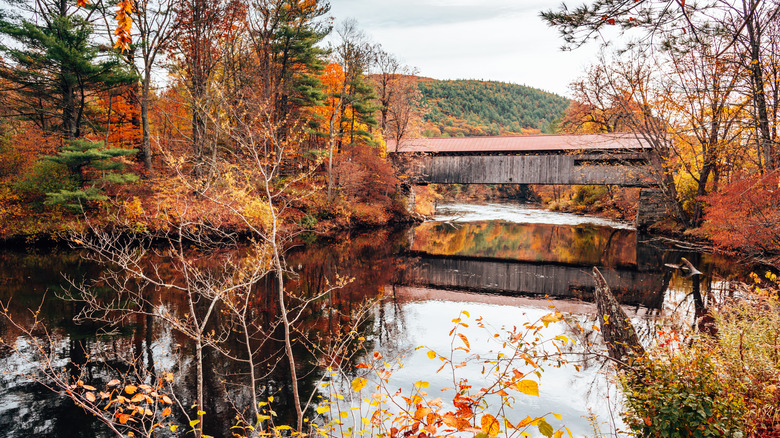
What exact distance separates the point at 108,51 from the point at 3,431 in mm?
14746

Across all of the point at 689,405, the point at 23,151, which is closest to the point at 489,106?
the point at 23,151

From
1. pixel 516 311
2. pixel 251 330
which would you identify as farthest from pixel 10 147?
pixel 516 311

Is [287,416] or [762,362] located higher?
[762,362]

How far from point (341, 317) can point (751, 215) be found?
10.1 meters

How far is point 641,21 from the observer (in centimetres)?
339

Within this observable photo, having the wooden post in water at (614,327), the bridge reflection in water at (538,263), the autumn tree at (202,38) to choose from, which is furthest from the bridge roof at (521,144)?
the wooden post in water at (614,327)

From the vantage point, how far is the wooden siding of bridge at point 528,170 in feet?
67.1

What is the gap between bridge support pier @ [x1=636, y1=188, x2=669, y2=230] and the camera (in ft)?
62.7

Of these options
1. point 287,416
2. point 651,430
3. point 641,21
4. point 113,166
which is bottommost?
point 287,416

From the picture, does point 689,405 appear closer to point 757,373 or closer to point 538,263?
point 757,373

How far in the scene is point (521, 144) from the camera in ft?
72.8

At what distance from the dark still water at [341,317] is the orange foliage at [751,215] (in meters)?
0.90

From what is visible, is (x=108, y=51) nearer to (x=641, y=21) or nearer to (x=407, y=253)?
(x=407, y=253)

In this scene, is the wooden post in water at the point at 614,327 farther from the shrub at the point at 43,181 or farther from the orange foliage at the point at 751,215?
the shrub at the point at 43,181
